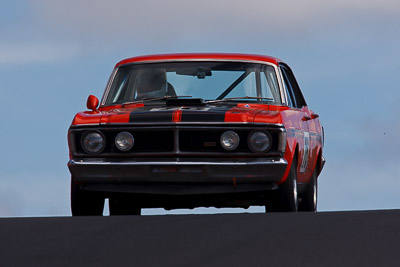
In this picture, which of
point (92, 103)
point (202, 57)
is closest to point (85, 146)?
point (92, 103)

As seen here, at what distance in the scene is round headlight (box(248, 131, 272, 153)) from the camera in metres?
8.73

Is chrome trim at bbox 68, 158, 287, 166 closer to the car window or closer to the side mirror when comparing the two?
the side mirror

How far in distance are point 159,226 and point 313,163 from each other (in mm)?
4799

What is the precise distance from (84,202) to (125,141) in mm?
752

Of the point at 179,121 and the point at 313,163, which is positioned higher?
the point at 179,121

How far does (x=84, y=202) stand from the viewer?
9164 mm

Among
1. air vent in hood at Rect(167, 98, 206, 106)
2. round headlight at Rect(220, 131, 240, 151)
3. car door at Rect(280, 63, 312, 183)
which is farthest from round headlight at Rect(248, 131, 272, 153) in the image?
air vent in hood at Rect(167, 98, 206, 106)

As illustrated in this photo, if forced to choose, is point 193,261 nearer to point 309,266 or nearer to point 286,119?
point 309,266

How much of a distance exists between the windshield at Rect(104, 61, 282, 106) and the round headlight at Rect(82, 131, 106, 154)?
1.08m

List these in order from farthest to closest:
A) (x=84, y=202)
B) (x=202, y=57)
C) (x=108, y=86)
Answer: (x=108, y=86), (x=202, y=57), (x=84, y=202)

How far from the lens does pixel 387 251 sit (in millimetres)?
5090

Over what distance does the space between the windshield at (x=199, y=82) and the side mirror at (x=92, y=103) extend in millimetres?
375

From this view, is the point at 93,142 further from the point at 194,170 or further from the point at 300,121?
the point at 300,121

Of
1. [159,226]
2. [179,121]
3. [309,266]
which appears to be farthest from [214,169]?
[309,266]
